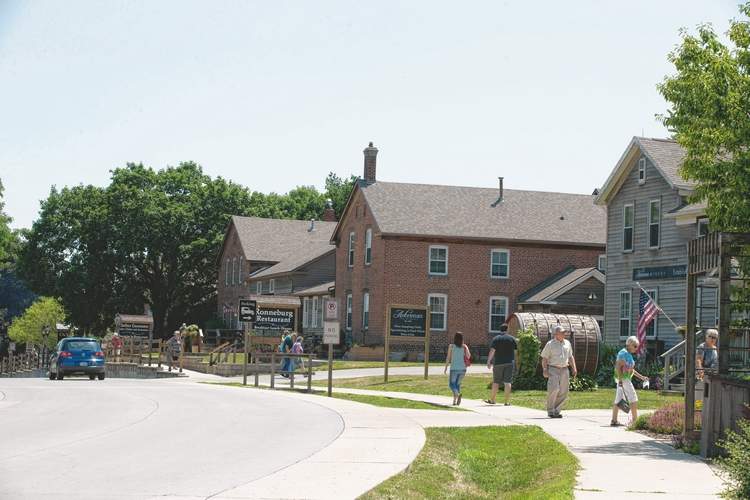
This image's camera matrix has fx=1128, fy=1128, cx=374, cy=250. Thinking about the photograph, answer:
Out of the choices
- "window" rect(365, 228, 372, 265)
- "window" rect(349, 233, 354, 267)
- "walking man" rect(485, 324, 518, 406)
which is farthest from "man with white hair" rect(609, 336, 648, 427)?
"window" rect(349, 233, 354, 267)

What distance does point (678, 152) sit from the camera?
3956cm

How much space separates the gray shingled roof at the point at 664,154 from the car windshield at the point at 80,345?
2158 cm

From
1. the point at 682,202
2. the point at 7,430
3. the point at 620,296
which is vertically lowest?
the point at 7,430

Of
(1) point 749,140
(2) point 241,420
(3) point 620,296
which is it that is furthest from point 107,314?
(1) point 749,140

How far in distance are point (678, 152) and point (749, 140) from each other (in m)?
23.5

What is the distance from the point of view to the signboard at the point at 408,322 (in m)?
36.4

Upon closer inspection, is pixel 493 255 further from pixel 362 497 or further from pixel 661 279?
pixel 362 497

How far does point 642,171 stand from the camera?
39.8 metres

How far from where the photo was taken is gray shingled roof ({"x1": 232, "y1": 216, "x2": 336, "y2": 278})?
72.1 metres

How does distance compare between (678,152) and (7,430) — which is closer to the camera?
(7,430)

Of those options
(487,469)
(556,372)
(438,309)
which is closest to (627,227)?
(438,309)

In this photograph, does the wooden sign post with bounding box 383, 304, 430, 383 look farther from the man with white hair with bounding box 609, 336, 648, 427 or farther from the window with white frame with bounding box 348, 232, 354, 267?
the window with white frame with bounding box 348, 232, 354, 267

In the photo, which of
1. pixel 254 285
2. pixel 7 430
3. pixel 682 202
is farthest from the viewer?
pixel 254 285

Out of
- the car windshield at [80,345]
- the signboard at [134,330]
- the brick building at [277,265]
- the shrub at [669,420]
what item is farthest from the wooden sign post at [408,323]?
the signboard at [134,330]
